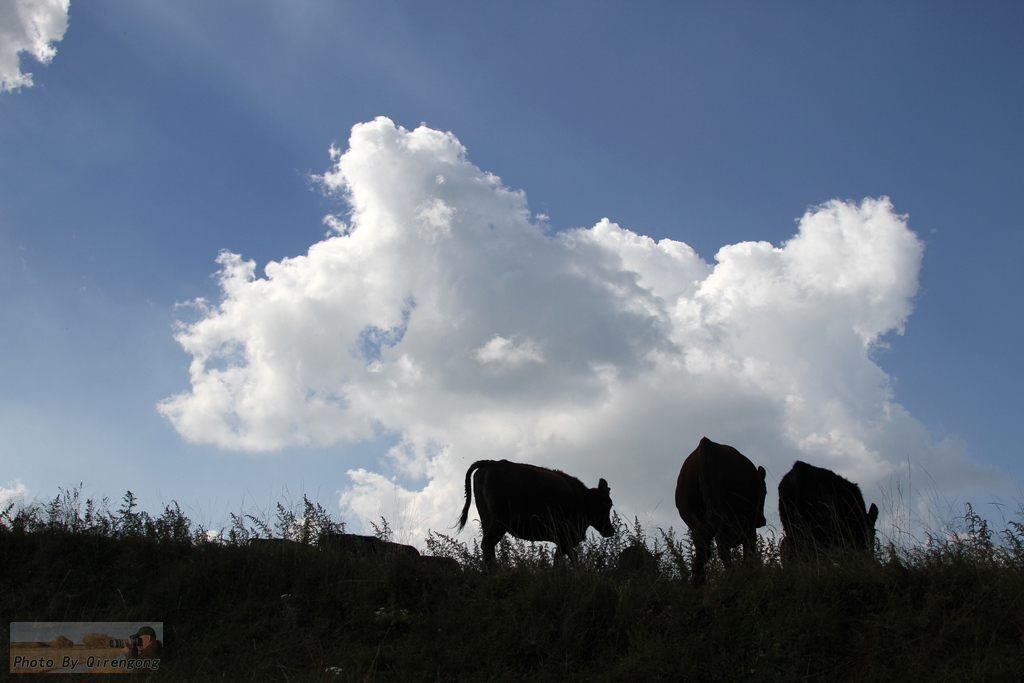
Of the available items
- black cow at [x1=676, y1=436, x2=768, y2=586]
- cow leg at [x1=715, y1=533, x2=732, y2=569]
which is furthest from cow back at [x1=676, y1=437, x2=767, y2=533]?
cow leg at [x1=715, y1=533, x2=732, y2=569]

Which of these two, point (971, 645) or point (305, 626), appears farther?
point (305, 626)

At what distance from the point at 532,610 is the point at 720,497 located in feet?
9.35

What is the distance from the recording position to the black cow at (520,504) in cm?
1015

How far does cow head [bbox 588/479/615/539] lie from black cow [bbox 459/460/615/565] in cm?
78

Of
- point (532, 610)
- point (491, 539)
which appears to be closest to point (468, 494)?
point (491, 539)

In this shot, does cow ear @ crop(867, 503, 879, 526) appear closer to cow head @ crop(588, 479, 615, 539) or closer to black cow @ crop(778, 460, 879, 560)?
black cow @ crop(778, 460, 879, 560)

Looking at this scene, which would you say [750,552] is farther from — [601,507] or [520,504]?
[601,507]

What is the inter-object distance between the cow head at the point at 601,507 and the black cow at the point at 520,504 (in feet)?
2.55

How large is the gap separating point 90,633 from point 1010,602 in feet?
29.5

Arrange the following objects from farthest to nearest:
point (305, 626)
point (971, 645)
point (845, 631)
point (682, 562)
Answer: point (682, 562)
point (305, 626)
point (845, 631)
point (971, 645)

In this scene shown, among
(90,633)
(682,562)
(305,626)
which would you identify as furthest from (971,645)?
(90,633)

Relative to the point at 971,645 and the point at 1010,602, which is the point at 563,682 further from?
the point at 1010,602

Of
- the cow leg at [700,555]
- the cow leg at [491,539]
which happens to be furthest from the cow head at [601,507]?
the cow leg at [700,555]

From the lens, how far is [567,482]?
38.3 feet
